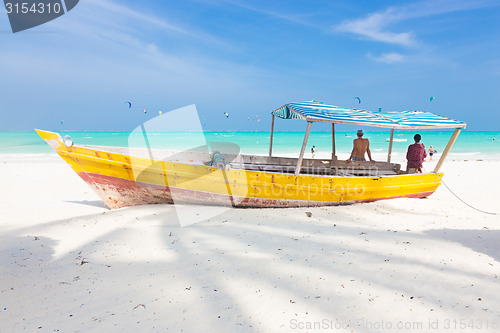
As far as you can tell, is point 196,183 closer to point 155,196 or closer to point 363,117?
point 155,196

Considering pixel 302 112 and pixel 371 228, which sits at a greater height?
pixel 302 112

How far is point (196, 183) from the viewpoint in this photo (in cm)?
645

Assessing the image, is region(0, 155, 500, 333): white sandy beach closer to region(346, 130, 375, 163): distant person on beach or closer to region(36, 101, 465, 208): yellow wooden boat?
region(36, 101, 465, 208): yellow wooden boat

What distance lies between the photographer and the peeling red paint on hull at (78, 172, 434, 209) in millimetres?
6539

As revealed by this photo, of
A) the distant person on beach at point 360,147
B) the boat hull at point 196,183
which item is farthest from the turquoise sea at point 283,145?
the distant person on beach at point 360,147

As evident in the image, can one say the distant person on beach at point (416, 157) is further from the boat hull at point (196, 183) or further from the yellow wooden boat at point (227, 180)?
the boat hull at point (196, 183)

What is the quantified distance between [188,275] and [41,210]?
6379 millimetres

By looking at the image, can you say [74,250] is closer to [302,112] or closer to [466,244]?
[302,112]

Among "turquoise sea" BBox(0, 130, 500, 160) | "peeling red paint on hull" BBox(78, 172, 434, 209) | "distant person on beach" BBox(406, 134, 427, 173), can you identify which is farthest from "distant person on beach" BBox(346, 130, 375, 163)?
"turquoise sea" BBox(0, 130, 500, 160)

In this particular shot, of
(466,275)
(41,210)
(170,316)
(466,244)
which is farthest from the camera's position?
(41,210)

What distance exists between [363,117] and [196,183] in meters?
4.57

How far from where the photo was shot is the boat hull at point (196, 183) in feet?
20.7

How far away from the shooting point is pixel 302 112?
6523 mm

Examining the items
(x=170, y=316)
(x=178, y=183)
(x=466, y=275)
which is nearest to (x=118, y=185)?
(x=178, y=183)
